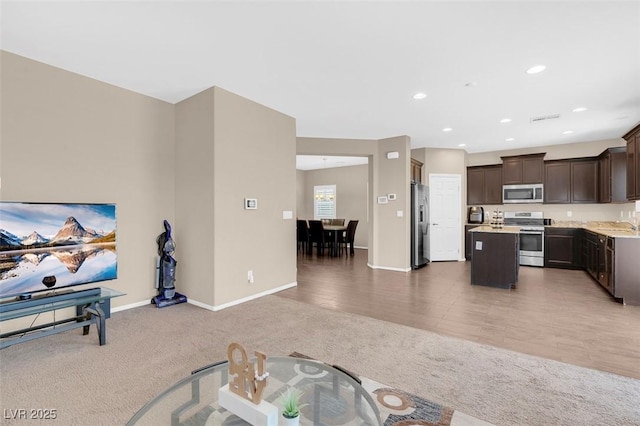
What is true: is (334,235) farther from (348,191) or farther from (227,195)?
(227,195)

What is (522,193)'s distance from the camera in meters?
6.79

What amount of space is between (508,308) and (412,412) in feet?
8.57

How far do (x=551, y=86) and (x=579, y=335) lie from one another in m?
2.82

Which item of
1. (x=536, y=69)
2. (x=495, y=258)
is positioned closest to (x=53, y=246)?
(x=536, y=69)

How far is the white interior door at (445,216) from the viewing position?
7195 millimetres

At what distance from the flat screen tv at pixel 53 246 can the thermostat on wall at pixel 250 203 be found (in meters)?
1.48

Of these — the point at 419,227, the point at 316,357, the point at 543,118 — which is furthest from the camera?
the point at 419,227

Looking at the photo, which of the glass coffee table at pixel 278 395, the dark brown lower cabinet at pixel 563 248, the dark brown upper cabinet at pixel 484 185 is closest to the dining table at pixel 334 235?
the dark brown upper cabinet at pixel 484 185

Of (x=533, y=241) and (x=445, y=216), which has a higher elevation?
(x=445, y=216)

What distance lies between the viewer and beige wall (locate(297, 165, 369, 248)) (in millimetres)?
9727

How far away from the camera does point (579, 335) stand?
9.67 feet

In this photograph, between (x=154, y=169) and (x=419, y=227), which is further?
(x=419, y=227)

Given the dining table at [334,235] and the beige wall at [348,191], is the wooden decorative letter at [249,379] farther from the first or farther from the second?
the beige wall at [348,191]

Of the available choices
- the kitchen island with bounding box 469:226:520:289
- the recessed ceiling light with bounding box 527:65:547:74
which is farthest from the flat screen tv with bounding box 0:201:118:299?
the kitchen island with bounding box 469:226:520:289
